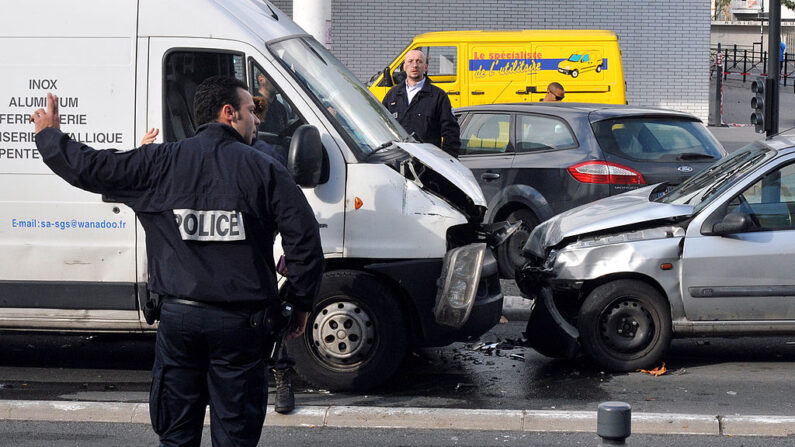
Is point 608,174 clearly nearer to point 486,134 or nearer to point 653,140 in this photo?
point 653,140

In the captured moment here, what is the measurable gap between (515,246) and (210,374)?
605 centimetres

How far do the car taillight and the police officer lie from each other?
5754 mm

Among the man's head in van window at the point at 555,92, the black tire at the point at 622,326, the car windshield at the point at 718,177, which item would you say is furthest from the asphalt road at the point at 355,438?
the man's head in van window at the point at 555,92

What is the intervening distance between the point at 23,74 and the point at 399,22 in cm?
1636

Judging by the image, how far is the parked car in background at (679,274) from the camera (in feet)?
22.1

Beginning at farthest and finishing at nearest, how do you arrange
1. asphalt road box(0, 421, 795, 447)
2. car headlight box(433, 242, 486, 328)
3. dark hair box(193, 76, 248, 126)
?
car headlight box(433, 242, 486, 328), asphalt road box(0, 421, 795, 447), dark hair box(193, 76, 248, 126)

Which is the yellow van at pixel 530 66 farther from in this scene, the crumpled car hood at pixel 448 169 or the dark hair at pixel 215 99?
the dark hair at pixel 215 99

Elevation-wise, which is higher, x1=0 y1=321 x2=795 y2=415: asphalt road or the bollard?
the bollard

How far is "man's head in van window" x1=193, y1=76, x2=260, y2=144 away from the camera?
4.02 meters

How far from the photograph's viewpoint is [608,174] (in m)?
9.34

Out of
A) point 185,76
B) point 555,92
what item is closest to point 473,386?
point 185,76

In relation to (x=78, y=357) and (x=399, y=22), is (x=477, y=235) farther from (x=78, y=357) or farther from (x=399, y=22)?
(x=399, y=22)

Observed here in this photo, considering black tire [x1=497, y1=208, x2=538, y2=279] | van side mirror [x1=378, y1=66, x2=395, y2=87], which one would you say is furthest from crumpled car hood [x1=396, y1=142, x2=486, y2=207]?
van side mirror [x1=378, y1=66, x2=395, y2=87]

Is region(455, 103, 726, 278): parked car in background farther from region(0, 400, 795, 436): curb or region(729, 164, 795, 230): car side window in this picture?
region(0, 400, 795, 436): curb
